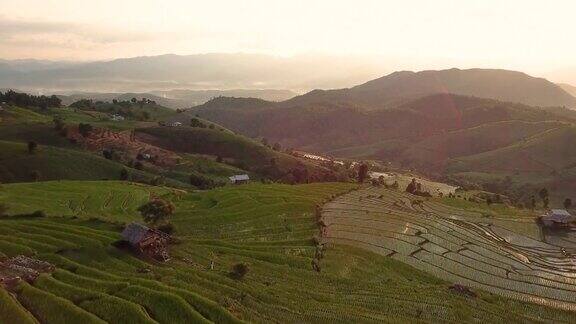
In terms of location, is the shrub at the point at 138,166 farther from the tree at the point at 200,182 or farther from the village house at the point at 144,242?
the village house at the point at 144,242

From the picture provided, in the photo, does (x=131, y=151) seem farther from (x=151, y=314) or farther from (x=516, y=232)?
(x=151, y=314)

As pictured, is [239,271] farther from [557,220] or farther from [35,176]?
[35,176]

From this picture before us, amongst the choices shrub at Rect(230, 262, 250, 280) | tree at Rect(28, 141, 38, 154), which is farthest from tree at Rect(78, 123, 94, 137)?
shrub at Rect(230, 262, 250, 280)

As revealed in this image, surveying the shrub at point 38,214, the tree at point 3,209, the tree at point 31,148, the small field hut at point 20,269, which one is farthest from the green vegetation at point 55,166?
the small field hut at point 20,269

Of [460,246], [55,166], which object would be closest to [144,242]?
[460,246]

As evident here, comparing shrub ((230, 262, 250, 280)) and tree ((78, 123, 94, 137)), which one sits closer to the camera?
shrub ((230, 262, 250, 280))

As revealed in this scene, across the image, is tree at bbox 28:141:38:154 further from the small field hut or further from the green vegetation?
the small field hut
